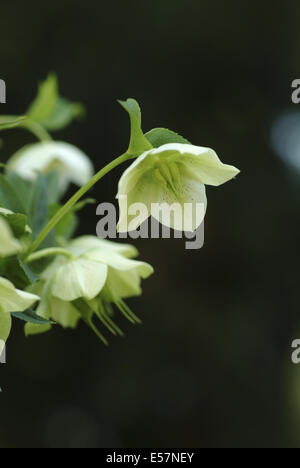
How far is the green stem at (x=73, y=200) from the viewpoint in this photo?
0.33 metres

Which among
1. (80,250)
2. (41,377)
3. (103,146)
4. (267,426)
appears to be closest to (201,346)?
(267,426)

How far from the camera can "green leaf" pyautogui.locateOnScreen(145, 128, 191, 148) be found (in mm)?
350

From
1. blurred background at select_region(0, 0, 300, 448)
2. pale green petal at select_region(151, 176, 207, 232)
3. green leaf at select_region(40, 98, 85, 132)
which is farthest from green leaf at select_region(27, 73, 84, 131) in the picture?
blurred background at select_region(0, 0, 300, 448)

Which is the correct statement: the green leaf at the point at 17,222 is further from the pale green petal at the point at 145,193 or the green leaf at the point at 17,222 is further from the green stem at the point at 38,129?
the green stem at the point at 38,129

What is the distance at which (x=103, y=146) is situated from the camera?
2.13 m

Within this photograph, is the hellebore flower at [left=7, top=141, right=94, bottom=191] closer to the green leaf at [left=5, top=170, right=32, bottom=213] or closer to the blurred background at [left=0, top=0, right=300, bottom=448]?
the green leaf at [left=5, top=170, right=32, bottom=213]

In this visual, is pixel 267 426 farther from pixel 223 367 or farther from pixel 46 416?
pixel 46 416

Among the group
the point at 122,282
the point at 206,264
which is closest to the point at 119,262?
the point at 122,282

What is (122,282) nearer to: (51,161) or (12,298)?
(12,298)

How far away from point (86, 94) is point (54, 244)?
1.76 m

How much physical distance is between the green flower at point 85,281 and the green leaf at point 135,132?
0.31ft

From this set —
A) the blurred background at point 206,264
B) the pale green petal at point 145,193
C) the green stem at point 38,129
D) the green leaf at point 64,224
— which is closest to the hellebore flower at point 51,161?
the green stem at point 38,129

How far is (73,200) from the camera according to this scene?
0.34 meters

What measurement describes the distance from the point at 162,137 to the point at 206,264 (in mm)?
2022
